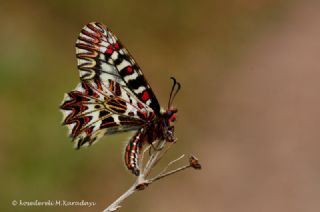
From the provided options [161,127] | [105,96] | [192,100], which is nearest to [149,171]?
[161,127]

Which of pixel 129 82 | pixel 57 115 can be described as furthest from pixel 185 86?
pixel 129 82

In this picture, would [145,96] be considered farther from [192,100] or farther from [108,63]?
[192,100]

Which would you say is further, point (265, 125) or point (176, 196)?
point (265, 125)

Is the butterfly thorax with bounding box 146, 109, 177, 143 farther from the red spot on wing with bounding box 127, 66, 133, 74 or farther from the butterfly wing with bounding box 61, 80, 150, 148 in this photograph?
the red spot on wing with bounding box 127, 66, 133, 74

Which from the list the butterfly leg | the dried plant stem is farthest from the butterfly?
the dried plant stem

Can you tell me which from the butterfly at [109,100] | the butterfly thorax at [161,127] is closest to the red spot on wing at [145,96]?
the butterfly at [109,100]

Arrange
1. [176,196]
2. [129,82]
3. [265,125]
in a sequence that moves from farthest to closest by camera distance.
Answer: [265,125] → [176,196] → [129,82]

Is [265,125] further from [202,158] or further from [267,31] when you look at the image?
[267,31]
